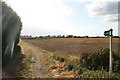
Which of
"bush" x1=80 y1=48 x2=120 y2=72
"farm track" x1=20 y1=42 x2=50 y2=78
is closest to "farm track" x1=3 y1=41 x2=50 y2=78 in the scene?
"farm track" x1=20 y1=42 x2=50 y2=78

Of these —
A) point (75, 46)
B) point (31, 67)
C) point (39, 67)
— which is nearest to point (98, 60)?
point (39, 67)

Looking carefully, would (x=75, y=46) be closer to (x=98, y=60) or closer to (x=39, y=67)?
(x=39, y=67)

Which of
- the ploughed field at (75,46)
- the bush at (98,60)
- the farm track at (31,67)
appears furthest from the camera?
the ploughed field at (75,46)

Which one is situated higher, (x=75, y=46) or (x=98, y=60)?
(x=98, y=60)

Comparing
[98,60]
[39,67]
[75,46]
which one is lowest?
[39,67]

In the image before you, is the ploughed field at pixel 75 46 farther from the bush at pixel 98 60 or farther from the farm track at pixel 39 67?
the farm track at pixel 39 67

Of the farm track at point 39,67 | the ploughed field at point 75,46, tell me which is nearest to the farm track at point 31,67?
the farm track at point 39,67

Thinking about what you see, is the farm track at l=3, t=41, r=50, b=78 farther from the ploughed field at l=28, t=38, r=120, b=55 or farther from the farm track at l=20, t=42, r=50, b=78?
the ploughed field at l=28, t=38, r=120, b=55

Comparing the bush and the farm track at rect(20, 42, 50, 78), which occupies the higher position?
the bush

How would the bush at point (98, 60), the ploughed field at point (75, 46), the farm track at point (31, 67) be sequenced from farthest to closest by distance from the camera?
the ploughed field at point (75, 46)
the bush at point (98, 60)
the farm track at point (31, 67)

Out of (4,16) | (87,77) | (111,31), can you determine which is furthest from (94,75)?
(4,16)

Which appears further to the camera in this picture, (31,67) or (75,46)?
(75,46)

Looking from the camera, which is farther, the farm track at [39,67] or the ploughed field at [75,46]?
the ploughed field at [75,46]

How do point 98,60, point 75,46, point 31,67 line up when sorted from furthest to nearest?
1. point 75,46
2. point 31,67
3. point 98,60
